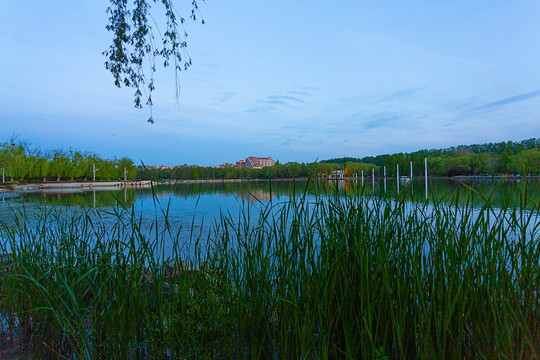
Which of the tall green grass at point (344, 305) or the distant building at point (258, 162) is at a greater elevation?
the distant building at point (258, 162)

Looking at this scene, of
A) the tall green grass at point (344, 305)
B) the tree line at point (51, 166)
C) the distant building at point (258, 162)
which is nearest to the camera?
the tall green grass at point (344, 305)

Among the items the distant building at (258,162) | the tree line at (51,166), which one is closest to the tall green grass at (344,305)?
the tree line at (51,166)

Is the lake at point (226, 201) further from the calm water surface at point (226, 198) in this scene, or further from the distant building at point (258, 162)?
the distant building at point (258, 162)

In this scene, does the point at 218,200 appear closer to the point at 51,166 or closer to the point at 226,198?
the point at 226,198

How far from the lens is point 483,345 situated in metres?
1.66

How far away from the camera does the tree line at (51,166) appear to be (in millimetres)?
35562

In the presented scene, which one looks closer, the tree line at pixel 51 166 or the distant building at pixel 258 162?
the tree line at pixel 51 166

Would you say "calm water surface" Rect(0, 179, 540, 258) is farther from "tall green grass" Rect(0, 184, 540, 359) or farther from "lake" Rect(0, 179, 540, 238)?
"tall green grass" Rect(0, 184, 540, 359)

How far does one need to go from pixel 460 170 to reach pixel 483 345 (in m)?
70.5

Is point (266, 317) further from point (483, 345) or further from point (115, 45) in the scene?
point (115, 45)

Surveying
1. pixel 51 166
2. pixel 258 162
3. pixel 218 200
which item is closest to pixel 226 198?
pixel 218 200

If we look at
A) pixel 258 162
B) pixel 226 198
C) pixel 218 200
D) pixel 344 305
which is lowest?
pixel 226 198

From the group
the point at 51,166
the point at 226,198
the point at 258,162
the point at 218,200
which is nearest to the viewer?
the point at 218,200

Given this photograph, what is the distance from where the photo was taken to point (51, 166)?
46.1m
